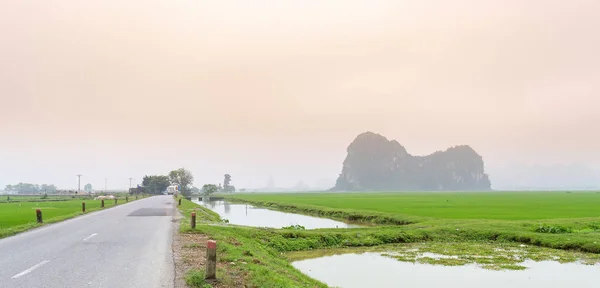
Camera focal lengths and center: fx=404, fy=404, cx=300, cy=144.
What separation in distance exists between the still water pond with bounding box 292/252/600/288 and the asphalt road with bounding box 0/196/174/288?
7.30 metres

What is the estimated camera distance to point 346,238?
28.2 metres

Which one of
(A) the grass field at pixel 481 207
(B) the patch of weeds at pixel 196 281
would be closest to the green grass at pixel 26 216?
(B) the patch of weeds at pixel 196 281

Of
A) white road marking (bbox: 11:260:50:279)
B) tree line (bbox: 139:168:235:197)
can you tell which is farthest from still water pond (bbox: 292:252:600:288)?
tree line (bbox: 139:168:235:197)

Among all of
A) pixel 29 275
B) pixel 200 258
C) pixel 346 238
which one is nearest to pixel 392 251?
pixel 346 238

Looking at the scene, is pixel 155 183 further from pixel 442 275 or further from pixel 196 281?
pixel 196 281

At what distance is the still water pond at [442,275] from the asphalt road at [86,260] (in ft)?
23.9

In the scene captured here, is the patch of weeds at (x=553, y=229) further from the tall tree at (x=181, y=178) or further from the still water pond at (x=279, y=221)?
the tall tree at (x=181, y=178)

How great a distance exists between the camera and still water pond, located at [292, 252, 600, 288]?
16656 millimetres

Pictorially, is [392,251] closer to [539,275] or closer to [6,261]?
[539,275]

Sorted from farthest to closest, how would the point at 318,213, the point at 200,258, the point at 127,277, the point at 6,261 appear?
the point at 318,213
the point at 200,258
the point at 6,261
the point at 127,277

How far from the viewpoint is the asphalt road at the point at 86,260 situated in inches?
435

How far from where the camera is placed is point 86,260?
46.4ft

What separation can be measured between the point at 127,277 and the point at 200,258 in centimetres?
388

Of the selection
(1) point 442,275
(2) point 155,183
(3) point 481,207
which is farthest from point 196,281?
(2) point 155,183
